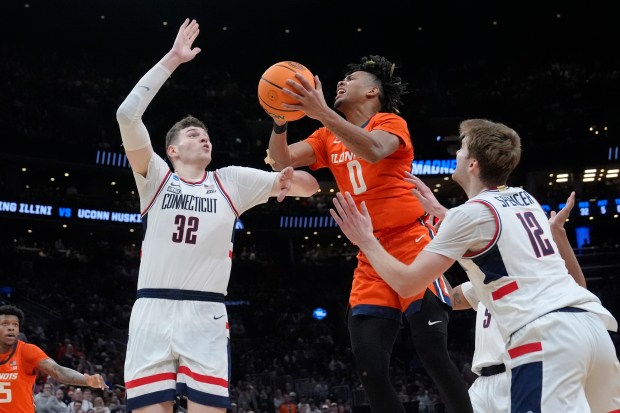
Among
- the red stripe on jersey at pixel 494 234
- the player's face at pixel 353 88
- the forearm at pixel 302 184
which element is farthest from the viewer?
the player's face at pixel 353 88

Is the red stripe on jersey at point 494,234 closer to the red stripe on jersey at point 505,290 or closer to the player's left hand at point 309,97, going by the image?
the red stripe on jersey at point 505,290

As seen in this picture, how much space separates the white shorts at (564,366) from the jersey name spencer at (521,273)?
0.07m

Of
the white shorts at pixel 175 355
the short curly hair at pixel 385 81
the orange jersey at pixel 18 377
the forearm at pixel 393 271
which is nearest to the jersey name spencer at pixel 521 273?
the forearm at pixel 393 271

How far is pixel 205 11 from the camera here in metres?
34.8

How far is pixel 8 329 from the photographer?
826cm

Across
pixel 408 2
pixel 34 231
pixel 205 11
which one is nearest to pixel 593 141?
pixel 408 2

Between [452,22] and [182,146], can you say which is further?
[452,22]

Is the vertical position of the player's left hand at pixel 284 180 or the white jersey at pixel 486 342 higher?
the player's left hand at pixel 284 180

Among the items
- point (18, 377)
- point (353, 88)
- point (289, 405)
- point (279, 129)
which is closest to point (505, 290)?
point (279, 129)

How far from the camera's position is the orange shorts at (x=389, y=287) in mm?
5371

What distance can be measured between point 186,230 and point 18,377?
402 centimetres

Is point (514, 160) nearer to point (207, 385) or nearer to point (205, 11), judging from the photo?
point (207, 385)

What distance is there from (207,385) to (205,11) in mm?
31729

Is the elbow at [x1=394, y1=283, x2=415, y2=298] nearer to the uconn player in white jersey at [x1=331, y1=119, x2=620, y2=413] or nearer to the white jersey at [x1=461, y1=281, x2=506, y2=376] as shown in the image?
the uconn player in white jersey at [x1=331, y1=119, x2=620, y2=413]
